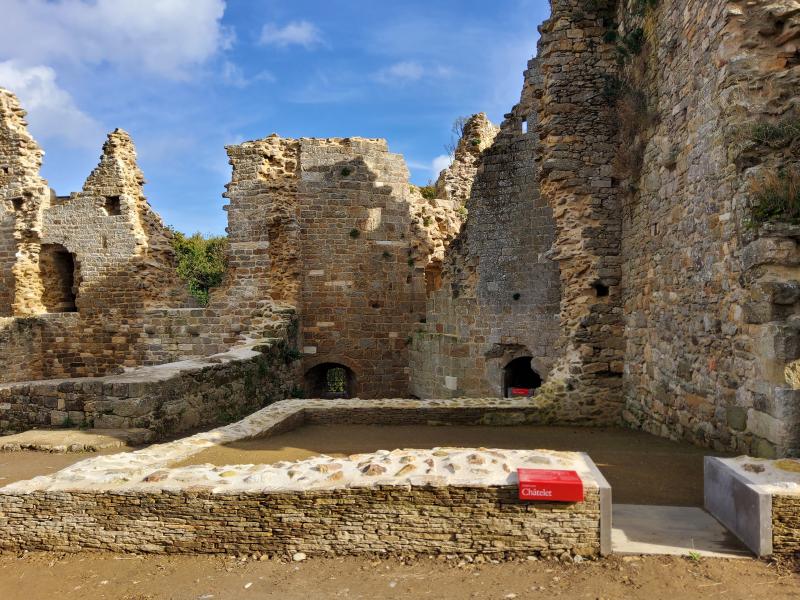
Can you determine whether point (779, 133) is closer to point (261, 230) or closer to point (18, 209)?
point (261, 230)

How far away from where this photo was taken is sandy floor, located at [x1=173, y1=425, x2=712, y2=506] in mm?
5066

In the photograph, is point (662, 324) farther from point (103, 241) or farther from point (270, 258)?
point (103, 241)

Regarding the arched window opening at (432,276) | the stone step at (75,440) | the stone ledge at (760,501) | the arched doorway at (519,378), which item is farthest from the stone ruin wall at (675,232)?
the arched window opening at (432,276)

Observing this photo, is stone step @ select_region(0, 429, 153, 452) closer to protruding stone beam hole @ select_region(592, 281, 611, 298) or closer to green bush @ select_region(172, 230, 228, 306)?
protruding stone beam hole @ select_region(592, 281, 611, 298)

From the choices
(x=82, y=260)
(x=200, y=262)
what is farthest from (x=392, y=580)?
(x=200, y=262)

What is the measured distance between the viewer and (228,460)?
572 cm

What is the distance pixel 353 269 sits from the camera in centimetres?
1437

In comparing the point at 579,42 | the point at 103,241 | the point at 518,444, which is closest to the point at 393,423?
the point at 518,444

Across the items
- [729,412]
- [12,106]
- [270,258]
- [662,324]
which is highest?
[12,106]

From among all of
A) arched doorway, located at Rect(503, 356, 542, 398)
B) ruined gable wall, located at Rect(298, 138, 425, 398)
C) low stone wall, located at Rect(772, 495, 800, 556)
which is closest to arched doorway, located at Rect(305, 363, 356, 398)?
ruined gable wall, located at Rect(298, 138, 425, 398)

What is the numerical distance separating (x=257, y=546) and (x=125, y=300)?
43.4 ft

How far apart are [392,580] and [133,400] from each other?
5191 millimetres

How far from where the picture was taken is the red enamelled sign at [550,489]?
370 cm

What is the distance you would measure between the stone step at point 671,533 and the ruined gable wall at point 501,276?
23.3 ft
